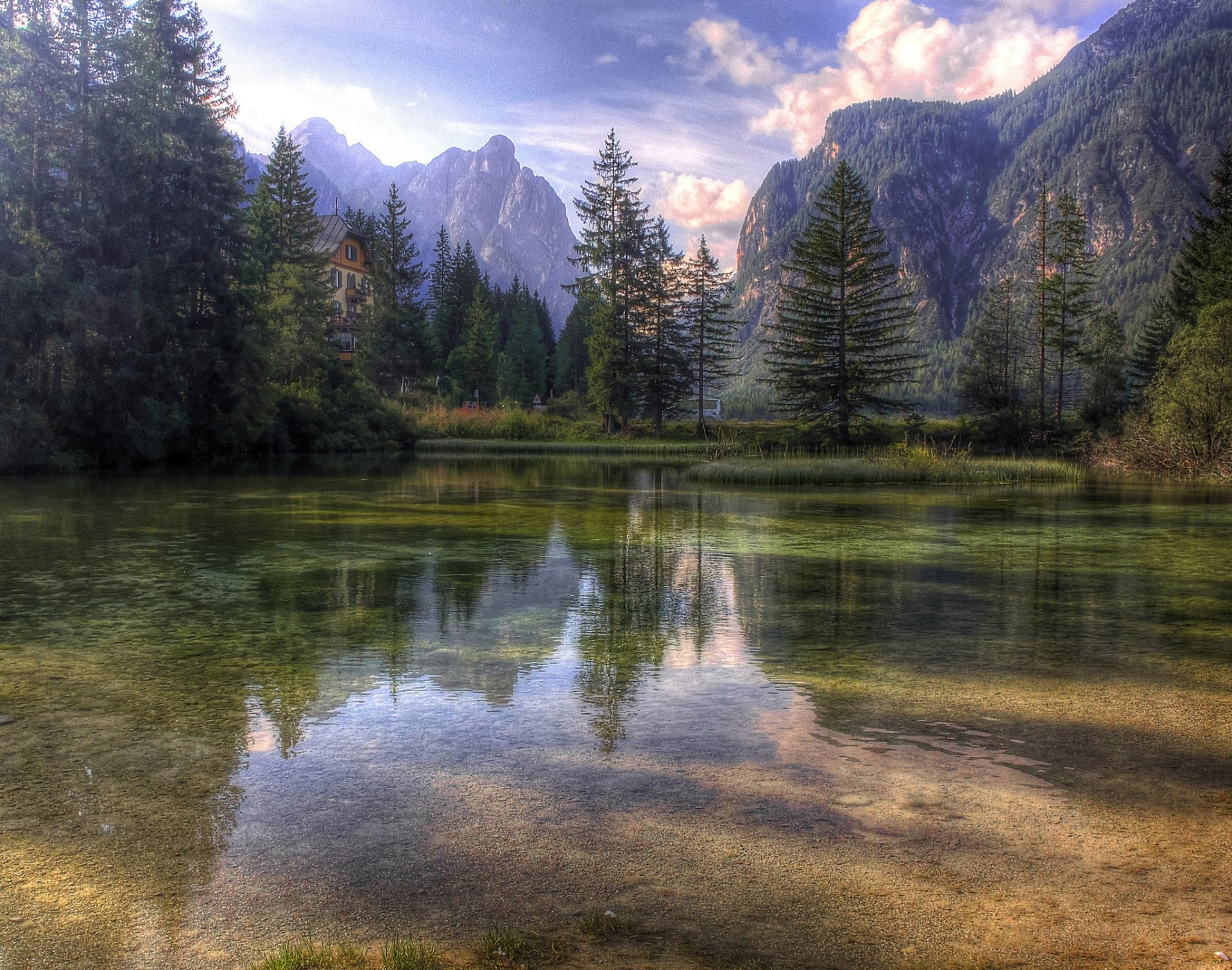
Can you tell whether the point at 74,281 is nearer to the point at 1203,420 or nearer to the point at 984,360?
the point at 1203,420

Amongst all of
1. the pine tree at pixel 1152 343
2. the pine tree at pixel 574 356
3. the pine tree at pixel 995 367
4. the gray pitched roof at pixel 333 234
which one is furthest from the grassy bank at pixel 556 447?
the pine tree at pixel 574 356

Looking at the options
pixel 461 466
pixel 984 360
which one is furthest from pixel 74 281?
pixel 984 360

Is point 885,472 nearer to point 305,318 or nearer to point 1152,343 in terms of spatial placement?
point 305,318

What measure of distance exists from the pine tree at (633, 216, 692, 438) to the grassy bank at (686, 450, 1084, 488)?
32.3 metres

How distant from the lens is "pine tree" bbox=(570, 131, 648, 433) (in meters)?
63.5

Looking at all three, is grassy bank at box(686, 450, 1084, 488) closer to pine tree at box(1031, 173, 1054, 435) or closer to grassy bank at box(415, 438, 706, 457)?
grassy bank at box(415, 438, 706, 457)

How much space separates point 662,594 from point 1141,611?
16.0ft

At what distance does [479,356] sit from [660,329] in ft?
60.3

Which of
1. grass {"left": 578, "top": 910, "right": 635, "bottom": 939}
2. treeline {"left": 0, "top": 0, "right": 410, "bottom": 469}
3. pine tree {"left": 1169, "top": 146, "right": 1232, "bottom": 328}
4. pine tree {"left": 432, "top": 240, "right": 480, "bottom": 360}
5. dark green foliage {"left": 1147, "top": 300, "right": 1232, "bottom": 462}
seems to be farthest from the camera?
pine tree {"left": 432, "top": 240, "right": 480, "bottom": 360}

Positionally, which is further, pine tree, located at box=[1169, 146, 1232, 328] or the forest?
pine tree, located at box=[1169, 146, 1232, 328]

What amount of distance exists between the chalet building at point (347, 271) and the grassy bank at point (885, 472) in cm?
4750

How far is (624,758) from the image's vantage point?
16.4ft

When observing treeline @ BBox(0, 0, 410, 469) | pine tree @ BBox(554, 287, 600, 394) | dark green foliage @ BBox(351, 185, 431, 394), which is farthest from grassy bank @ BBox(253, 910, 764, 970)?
pine tree @ BBox(554, 287, 600, 394)

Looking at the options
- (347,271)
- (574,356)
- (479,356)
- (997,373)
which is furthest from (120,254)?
(574,356)
